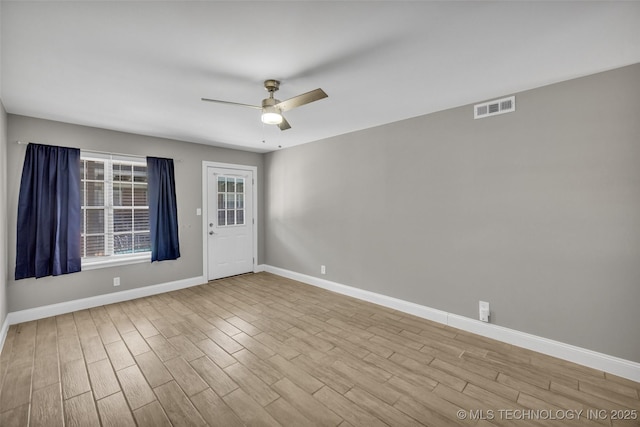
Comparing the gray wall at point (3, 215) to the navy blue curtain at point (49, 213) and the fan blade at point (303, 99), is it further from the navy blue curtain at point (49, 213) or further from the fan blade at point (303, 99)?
the fan blade at point (303, 99)

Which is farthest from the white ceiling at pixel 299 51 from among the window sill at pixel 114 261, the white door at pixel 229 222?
the white door at pixel 229 222

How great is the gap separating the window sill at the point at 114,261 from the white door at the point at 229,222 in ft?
3.37

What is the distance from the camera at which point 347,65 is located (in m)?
2.14

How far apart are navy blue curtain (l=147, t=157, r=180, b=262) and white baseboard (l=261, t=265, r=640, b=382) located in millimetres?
2991

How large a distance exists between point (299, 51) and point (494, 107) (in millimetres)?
2133

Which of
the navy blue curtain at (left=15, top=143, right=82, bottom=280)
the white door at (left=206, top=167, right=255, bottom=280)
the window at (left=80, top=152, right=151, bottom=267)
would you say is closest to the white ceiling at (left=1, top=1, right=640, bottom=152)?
the navy blue curtain at (left=15, top=143, right=82, bottom=280)

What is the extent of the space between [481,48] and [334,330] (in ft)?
9.65

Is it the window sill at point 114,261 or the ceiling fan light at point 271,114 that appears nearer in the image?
the ceiling fan light at point 271,114

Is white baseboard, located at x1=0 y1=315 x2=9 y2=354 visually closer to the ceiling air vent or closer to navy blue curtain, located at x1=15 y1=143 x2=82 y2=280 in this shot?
navy blue curtain, located at x1=15 y1=143 x2=82 y2=280

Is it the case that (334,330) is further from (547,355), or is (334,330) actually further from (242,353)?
(547,355)

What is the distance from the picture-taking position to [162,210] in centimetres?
427

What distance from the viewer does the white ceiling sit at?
155 centimetres

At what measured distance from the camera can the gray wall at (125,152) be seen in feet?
10.5

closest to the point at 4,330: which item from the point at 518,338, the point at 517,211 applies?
the point at 518,338
